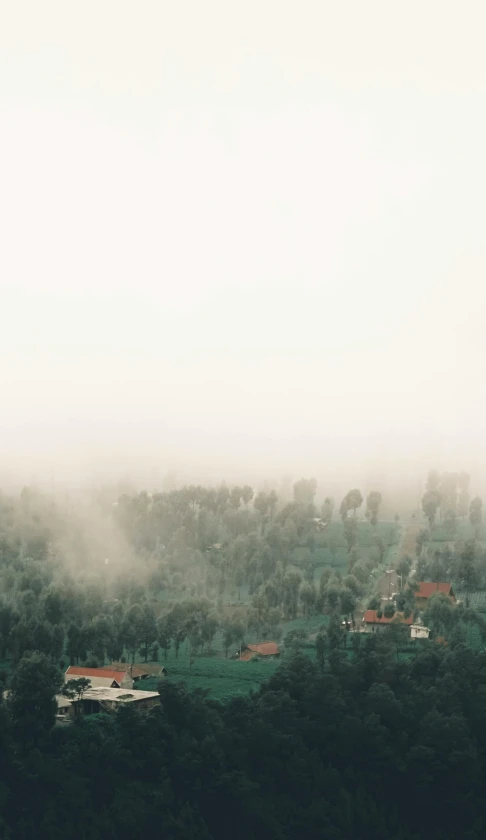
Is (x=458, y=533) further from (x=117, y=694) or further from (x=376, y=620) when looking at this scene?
(x=117, y=694)

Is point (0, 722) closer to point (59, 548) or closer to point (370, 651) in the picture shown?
point (370, 651)

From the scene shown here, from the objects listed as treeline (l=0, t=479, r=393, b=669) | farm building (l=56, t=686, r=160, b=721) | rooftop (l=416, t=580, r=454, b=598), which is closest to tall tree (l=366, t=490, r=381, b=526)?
treeline (l=0, t=479, r=393, b=669)

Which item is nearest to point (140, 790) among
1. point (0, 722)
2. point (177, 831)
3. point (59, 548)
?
point (177, 831)

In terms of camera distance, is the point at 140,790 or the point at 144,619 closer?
the point at 140,790

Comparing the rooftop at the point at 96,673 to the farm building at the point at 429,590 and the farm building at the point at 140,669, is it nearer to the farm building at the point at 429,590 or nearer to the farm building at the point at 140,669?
the farm building at the point at 140,669

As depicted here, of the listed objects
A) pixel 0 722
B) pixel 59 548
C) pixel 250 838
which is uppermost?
pixel 59 548

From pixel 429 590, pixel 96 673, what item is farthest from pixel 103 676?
pixel 429 590

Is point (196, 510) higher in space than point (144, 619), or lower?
higher
